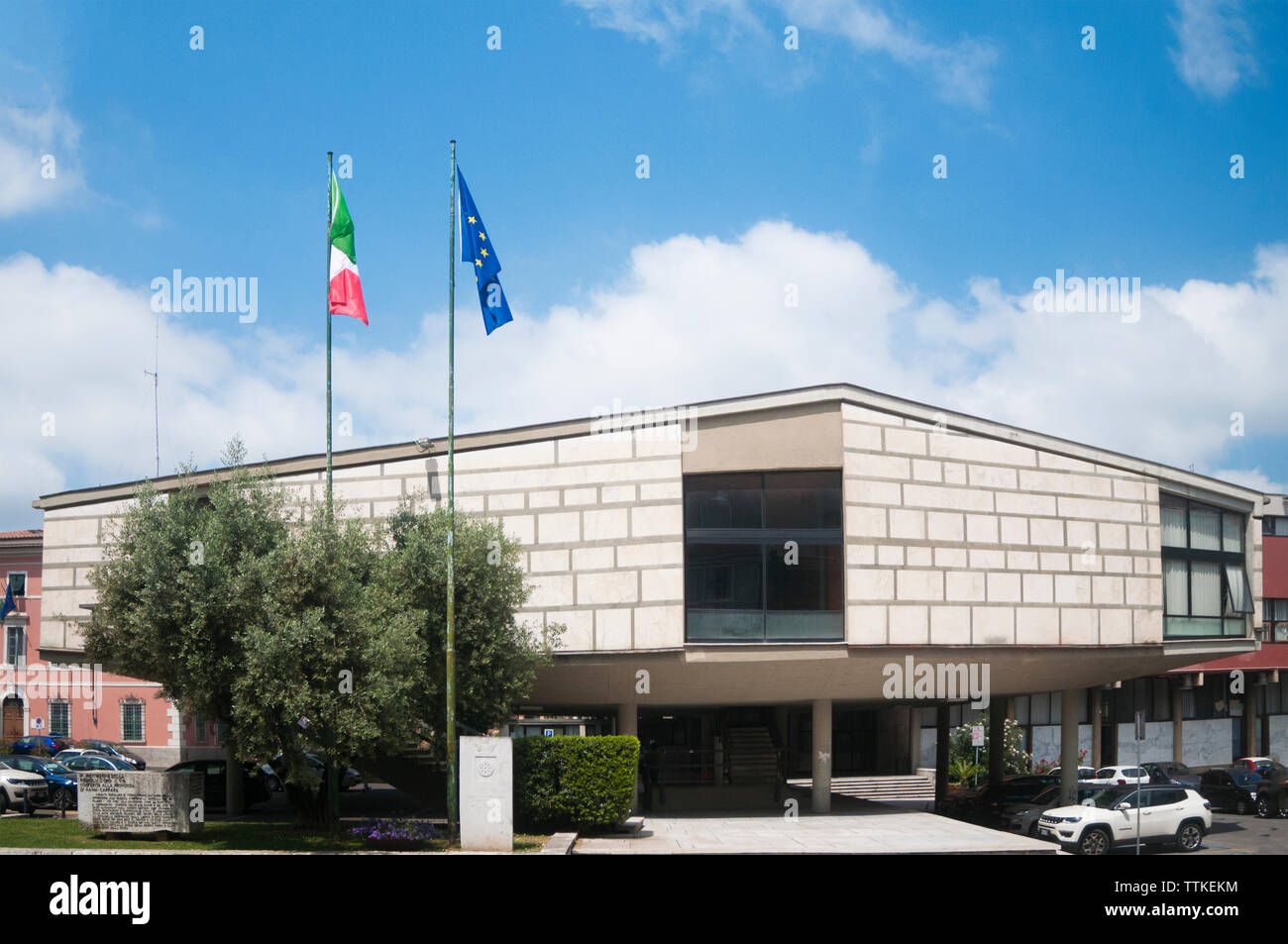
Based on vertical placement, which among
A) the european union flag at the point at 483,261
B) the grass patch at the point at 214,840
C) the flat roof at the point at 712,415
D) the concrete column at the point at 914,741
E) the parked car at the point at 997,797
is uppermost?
the european union flag at the point at 483,261

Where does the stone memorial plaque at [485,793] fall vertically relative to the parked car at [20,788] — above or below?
above

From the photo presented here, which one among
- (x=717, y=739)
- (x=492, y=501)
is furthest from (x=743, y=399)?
(x=717, y=739)

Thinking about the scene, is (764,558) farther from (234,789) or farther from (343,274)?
(234,789)

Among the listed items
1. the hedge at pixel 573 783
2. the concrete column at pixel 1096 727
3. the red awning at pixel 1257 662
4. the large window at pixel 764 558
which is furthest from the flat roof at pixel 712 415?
the red awning at pixel 1257 662

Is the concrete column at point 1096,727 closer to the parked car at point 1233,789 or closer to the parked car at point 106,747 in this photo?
the parked car at point 1233,789

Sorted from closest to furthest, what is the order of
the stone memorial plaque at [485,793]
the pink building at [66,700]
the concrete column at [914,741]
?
the stone memorial plaque at [485,793], the concrete column at [914,741], the pink building at [66,700]

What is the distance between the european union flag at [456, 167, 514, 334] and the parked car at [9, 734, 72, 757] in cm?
3750

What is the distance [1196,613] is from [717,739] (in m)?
15.7

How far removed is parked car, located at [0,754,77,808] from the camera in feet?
→ 114

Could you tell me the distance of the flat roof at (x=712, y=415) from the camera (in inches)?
1227

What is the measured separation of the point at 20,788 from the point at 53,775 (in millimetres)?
4285

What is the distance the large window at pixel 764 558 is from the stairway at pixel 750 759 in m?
7.84

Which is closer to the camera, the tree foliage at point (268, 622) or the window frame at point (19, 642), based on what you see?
the tree foliage at point (268, 622)

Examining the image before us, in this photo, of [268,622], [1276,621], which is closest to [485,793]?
[268,622]
